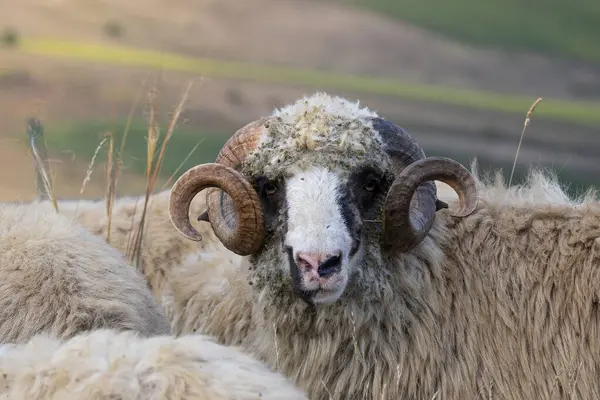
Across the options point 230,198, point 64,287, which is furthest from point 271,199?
point 64,287

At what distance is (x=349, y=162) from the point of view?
591 cm

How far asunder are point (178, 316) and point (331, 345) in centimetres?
172

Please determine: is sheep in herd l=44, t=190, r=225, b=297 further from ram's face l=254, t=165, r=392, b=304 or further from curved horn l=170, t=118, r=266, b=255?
ram's face l=254, t=165, r=392, b=304

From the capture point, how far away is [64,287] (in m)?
5.37

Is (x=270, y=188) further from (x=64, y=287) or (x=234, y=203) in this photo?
(x=64, y=287)

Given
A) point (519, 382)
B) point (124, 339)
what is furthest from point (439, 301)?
point (124, 339)

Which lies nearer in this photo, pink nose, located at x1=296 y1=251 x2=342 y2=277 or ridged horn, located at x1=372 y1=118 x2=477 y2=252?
pink nose, located at x1=296 y1=251 x2=342 y2=277

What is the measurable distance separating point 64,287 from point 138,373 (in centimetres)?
184

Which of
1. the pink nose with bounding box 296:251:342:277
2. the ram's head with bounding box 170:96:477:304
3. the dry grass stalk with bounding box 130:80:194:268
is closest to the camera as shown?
the pink nose with bounding box 296:251:342:277

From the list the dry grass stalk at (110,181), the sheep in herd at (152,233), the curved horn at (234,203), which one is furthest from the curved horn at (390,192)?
the dry grass stalk at (110,181)

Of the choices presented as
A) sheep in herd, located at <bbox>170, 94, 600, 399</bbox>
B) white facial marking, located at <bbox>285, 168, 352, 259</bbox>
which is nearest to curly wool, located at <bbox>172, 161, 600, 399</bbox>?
sheep in herd, located at <bbox>170, 94, 600, 399</bbox>

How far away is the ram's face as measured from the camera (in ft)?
17.6

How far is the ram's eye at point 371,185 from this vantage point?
6055 mm

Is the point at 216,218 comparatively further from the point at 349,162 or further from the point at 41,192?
the point at 41,192
